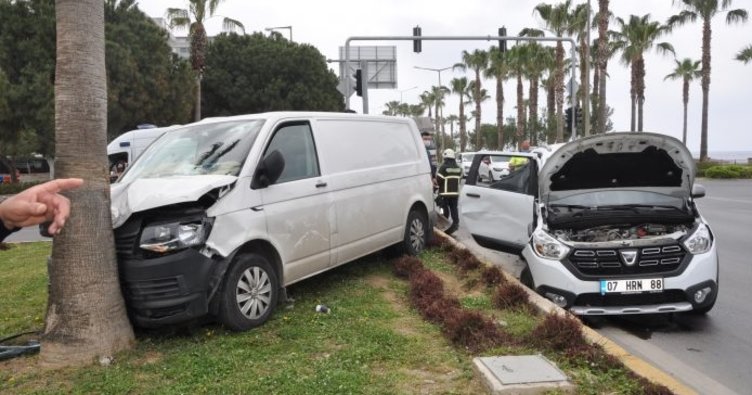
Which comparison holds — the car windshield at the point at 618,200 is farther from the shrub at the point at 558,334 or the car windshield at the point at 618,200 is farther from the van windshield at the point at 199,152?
the van windshield at the point at 199,152

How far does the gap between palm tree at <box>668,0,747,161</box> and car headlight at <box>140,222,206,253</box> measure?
37332mm

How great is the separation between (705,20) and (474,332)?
3699 centimetres

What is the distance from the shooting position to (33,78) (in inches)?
1127

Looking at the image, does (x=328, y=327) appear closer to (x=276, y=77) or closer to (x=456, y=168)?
(x=456, y=168)

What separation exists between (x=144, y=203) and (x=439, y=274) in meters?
3.70

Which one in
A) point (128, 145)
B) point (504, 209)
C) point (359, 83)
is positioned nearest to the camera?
point (504, 209)

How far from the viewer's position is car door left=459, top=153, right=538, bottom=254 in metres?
7.36

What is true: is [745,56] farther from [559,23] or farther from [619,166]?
[619,166]

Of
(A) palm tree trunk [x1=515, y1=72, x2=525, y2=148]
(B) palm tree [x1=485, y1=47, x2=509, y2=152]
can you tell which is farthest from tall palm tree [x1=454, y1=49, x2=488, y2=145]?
(A) palm tree trunk [x1=515, y1=72, x2=525, y2=148]

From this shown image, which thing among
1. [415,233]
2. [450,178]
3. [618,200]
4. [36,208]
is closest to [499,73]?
[450,178]

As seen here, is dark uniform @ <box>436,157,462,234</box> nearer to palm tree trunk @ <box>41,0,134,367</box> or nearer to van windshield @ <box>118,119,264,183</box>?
van windshield @ <box>118,119,264,183</box>

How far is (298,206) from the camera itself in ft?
18.6

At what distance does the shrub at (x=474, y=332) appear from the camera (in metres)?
4.48

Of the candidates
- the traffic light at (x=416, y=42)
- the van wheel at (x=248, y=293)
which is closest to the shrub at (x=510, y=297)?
the van wheel at (x=248, y=293)
